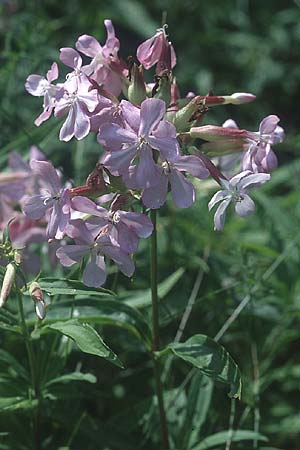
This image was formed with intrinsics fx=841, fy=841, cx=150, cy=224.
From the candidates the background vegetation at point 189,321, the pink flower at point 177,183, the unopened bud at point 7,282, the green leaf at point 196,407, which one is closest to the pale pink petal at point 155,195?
the pink flower at point 177,183

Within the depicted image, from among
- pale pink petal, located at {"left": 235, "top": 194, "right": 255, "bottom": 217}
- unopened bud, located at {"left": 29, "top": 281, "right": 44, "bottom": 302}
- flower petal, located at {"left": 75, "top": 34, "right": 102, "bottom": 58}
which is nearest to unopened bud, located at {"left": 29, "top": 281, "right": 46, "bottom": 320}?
unopened bud, located at {"left": 29, "top": 281, "right": 44, "bottom": 302}

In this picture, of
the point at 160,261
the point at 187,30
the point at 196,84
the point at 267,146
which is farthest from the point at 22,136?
the point at 187,30

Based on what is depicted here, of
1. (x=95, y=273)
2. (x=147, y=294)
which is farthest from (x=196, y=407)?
(x=95, y=273)

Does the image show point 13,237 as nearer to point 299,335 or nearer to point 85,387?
point 85,387

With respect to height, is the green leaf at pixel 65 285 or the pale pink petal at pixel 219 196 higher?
the pale pink petal at pixel 219 196

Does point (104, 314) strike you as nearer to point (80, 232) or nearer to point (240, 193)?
point (80, 232)

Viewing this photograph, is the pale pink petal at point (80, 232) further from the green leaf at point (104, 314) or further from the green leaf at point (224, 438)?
the green leaf at point (224, 438)
